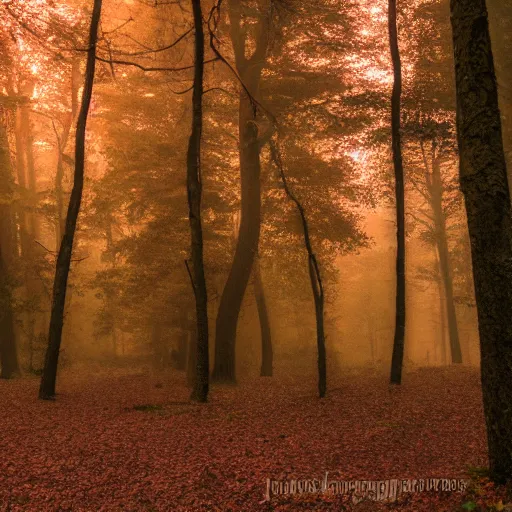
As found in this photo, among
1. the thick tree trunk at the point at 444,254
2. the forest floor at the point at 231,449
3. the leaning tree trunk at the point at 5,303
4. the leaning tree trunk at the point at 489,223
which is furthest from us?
the thick tree trunk at the point at 444,254

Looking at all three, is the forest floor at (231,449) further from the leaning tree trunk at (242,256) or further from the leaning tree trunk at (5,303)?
the leaning tree trunk at (5,303)

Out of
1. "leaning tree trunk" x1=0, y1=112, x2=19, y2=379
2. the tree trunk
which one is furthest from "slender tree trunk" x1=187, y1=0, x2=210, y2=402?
"leaning tree trunk" x1=0, y1=112, x2=19, y2=379

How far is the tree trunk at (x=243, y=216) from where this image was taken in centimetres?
1544

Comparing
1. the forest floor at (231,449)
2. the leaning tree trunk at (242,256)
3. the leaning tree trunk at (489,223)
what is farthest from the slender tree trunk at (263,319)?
the leaning tree trunk at (489,223)

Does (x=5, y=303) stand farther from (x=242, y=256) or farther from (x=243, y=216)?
(x=243, y=216)

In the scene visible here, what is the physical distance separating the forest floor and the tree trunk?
3.42 meters

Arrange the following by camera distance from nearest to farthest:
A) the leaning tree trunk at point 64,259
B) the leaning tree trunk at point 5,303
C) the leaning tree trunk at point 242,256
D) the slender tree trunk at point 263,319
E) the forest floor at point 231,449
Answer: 1. the forest floor at point 231,449
2. the leaning tree trunk at point 64,259
3. the leaning tree trunk at point 242,256
4. the leaning tree trunk at point 5,303
5. the slender tree trunk at point 263,319

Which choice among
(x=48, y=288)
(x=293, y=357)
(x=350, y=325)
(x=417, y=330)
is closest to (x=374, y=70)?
(x=48, y=288)

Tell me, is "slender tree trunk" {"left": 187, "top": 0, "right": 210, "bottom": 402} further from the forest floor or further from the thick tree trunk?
the thick tree trunk

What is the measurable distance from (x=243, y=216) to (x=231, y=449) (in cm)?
996

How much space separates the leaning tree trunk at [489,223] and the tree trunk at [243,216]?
1012 cm

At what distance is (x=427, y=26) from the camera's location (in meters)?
14.5

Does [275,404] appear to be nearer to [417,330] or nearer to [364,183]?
[364,183]

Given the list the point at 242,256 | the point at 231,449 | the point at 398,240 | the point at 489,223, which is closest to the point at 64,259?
the point at 242,256
